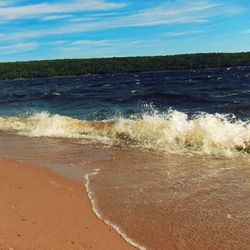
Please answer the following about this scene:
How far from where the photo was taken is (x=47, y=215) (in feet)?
19.7

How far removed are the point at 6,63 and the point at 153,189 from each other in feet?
532

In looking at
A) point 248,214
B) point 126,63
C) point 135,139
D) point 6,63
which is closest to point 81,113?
point 135,139

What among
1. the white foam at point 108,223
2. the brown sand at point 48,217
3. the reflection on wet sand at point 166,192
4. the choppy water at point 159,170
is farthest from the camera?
the choppy water at point 159,170

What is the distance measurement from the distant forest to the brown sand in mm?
129856

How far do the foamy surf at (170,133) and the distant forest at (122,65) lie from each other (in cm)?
12155

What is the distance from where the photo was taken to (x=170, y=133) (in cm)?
1264

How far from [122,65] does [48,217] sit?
138 m

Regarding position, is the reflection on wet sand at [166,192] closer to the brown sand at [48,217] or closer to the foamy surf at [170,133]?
the brown sand at [48,217]

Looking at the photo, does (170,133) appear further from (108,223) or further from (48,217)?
→ (48,217)

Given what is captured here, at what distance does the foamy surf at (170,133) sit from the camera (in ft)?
36.8

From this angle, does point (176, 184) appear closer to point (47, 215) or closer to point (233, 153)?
point (47, 215)

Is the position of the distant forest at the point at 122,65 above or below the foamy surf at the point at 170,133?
below

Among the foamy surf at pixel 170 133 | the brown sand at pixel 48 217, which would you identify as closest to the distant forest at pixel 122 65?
the foamy surf at pixel 170 133

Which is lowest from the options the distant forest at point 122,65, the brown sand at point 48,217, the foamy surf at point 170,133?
the distant forest at point 122,65
